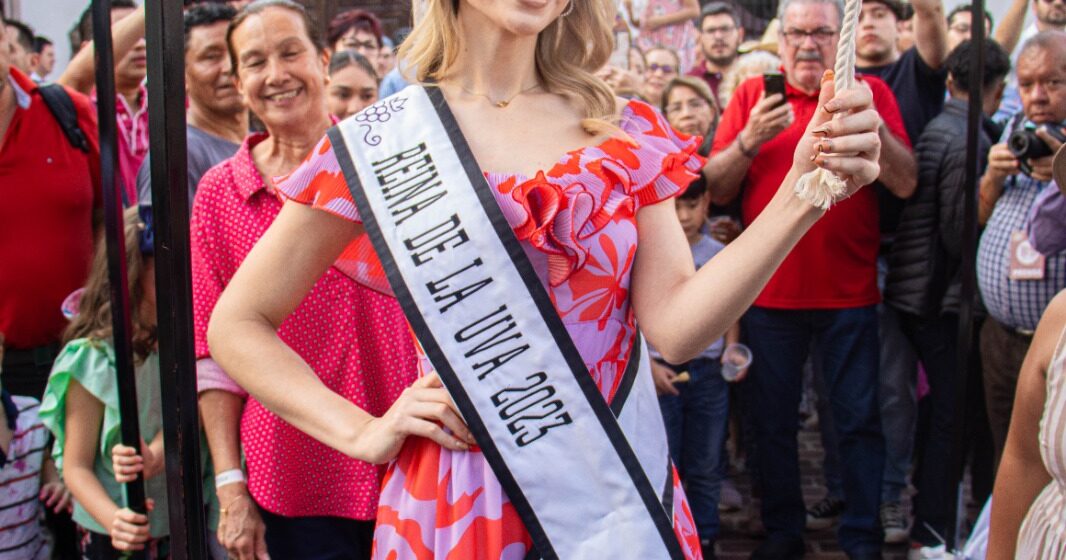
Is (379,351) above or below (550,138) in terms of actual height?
below

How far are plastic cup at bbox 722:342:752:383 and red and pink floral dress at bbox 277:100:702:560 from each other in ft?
8.86

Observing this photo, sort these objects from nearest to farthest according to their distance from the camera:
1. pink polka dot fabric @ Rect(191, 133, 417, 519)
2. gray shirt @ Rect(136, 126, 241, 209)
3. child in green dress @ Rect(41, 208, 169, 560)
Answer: pink polka dot fabric @ Rect(191, 133, 417, 519), child in green dress @ Rect(41, 208, 169, 560), gray shirt @ Rect(136, 126, 241, 209)

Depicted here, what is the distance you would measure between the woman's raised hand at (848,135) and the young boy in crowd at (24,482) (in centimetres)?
273

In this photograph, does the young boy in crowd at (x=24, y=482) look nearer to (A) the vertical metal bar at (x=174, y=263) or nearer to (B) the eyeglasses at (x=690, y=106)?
(A) the vertical metal bar at (x=174, y=263)

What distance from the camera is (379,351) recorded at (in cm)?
242

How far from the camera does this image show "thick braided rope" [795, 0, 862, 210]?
1352 mm

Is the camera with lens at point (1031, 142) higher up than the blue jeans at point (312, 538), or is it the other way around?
the camera with lens at point (1031, 142)

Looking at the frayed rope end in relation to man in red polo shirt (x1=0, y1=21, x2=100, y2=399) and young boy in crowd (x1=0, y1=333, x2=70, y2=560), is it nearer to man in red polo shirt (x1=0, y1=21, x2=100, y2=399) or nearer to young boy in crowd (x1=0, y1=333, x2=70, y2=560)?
young boy in crowd (x1=0, y1=333, x2=70, y2=560)

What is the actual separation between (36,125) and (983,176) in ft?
10.6

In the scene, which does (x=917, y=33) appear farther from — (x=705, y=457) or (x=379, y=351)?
Answer: (x=379, y=351)

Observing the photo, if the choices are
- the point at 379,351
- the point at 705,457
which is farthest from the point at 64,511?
the point at 705,457

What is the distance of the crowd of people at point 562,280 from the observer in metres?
1.64

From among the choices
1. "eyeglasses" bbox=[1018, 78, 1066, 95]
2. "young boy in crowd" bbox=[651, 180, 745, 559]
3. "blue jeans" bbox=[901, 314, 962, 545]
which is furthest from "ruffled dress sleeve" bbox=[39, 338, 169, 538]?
"eyeglasses" bbox=[1018, 78, 1066, 95]

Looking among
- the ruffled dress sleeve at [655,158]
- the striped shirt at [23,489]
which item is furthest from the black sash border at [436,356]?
the striped shirt at [23,489]
